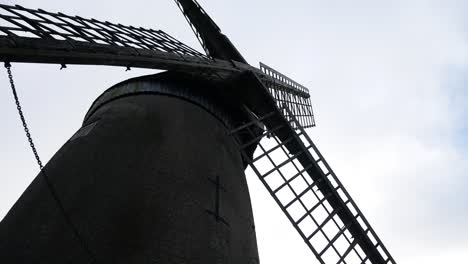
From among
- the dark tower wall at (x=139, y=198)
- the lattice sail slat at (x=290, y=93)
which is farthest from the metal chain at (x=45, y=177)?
the lattice sail slat at (x=290, y=93)

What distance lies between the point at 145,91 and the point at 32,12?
1927mm

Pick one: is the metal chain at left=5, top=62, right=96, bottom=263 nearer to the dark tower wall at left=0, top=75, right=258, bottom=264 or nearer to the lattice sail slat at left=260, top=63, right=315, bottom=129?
the dark tower wall at left=0, top=75, right=258, bottom=264

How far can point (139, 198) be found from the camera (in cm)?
367

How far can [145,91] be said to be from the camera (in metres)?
5.47

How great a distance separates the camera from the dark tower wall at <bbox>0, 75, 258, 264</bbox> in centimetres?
330

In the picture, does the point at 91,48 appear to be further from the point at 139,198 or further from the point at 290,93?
the point at 290,93

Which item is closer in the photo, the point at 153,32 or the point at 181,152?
the point at 181,152

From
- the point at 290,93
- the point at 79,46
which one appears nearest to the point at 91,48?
the point at 79,46

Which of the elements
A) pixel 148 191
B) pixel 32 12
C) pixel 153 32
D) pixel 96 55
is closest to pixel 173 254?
pixel 148 191

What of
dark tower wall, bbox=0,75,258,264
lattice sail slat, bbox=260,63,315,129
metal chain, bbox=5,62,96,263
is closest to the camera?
metal chain, bbox=5,62,96,263

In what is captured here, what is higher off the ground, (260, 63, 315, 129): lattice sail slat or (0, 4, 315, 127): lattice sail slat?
(260, 63, 315, 129): lattice sail slat

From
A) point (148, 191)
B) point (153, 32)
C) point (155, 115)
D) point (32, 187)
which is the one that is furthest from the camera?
point (153, 32)

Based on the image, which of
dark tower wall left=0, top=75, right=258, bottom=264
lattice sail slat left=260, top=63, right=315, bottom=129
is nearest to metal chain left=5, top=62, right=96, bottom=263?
A: dark tower wall left=0, top=75, right=258, bottom=264

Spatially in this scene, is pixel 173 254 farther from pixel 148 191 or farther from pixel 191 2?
pixel 191 2
